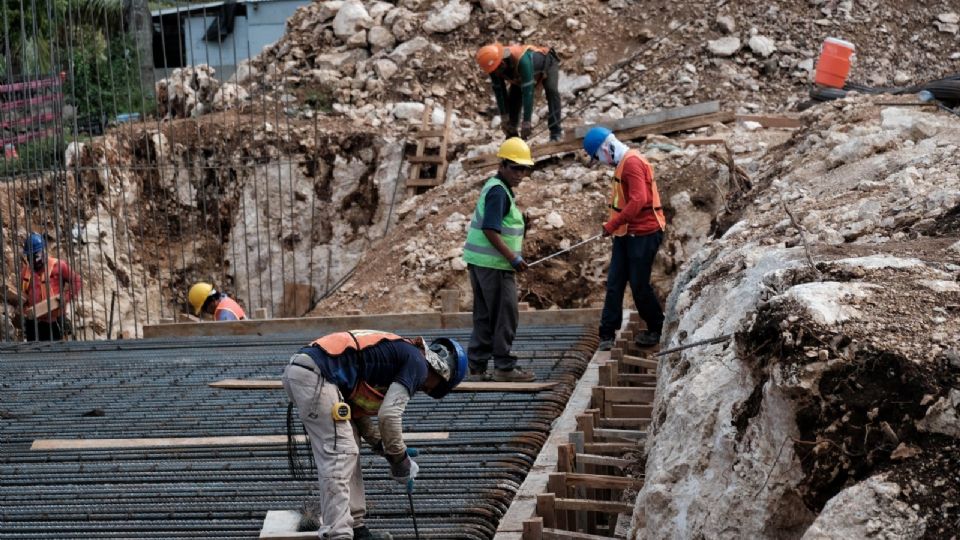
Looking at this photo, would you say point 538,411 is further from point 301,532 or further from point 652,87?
point 652,87

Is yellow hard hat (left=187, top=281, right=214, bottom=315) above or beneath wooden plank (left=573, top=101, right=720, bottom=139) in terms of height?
beneath

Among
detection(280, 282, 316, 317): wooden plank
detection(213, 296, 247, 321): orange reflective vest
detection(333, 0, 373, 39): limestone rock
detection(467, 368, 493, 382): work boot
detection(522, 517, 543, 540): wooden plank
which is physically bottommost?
detection(280, 282, 316, 317): wooden plank

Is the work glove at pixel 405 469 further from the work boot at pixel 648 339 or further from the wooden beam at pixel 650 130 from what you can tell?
the wooden beam at pixel 650 130

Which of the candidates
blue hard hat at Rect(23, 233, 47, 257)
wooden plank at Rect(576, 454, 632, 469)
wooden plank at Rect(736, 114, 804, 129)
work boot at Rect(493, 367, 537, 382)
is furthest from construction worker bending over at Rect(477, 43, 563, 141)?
wooden plank at Rect(576, 454, 632, 469)

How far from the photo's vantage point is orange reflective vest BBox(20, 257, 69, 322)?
11953mm

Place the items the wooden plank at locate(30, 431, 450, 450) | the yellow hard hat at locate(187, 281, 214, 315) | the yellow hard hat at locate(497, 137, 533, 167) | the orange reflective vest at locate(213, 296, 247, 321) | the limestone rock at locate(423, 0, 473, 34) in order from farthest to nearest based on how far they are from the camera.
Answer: the limestone rock at locate(423, 0, 473, 34) < the orange reflective vest at locate(213, 296, 247, 321) < the yellow hard hat at locate(187, 281, 214, 315) < the yellow hard hat at locate(497, 137, 533, 167) < the wooden plank at locate(30, 431, 450, 450)

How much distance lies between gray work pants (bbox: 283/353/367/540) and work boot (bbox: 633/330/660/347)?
13.4 feet

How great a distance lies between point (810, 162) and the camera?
9750 mm

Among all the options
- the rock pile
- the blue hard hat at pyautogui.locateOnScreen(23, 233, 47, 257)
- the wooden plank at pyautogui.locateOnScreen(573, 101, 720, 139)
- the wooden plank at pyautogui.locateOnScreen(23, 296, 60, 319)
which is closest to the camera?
the rock pile

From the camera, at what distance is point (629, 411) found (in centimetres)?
764

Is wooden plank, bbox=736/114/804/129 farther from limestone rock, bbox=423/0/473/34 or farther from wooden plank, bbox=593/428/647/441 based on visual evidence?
wooden plank, bbox=593/428/647/441

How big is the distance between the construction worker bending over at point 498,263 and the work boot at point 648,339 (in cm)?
116

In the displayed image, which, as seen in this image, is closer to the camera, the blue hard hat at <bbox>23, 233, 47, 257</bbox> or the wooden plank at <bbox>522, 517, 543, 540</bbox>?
the wooden plank at <bbox>522, 517, 543, 540</bbox>

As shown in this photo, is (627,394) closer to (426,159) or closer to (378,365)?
(378,365)
